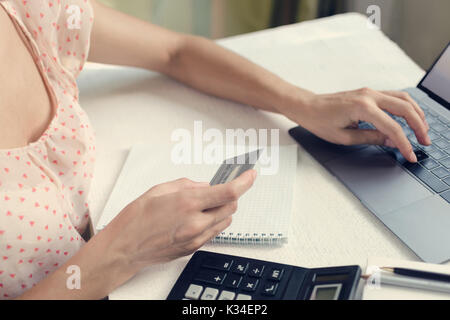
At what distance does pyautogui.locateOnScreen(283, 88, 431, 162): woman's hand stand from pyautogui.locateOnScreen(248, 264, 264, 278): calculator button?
0.84 ft

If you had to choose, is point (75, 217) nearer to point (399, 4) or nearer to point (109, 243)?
point (109, 243)

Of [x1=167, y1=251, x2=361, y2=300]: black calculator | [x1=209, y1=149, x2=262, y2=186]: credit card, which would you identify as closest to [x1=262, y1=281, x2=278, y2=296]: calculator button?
[x1=167, y1=251, x2=361, y2=300]: black calculator

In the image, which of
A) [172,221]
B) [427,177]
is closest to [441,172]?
[427,177]

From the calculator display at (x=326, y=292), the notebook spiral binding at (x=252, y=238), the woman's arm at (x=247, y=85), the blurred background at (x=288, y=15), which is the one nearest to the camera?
the calculator display at (x=326, y=292)

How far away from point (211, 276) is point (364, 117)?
1.03 ft

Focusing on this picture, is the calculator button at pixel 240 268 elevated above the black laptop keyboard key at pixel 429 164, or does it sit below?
below

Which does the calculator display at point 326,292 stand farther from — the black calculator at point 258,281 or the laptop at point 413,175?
the laptop at point 413,175

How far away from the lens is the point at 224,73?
0.88 metres

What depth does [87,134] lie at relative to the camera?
0.76m

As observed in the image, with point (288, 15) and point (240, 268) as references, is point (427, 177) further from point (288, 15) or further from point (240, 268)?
point (288, 15)

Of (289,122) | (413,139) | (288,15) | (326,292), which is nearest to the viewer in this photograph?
(326,292)

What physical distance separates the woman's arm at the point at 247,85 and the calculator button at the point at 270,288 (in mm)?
266

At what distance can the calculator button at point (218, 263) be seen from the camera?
554mm

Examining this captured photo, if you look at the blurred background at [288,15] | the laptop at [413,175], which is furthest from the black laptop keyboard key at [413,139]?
the blurred background at [288,15]
